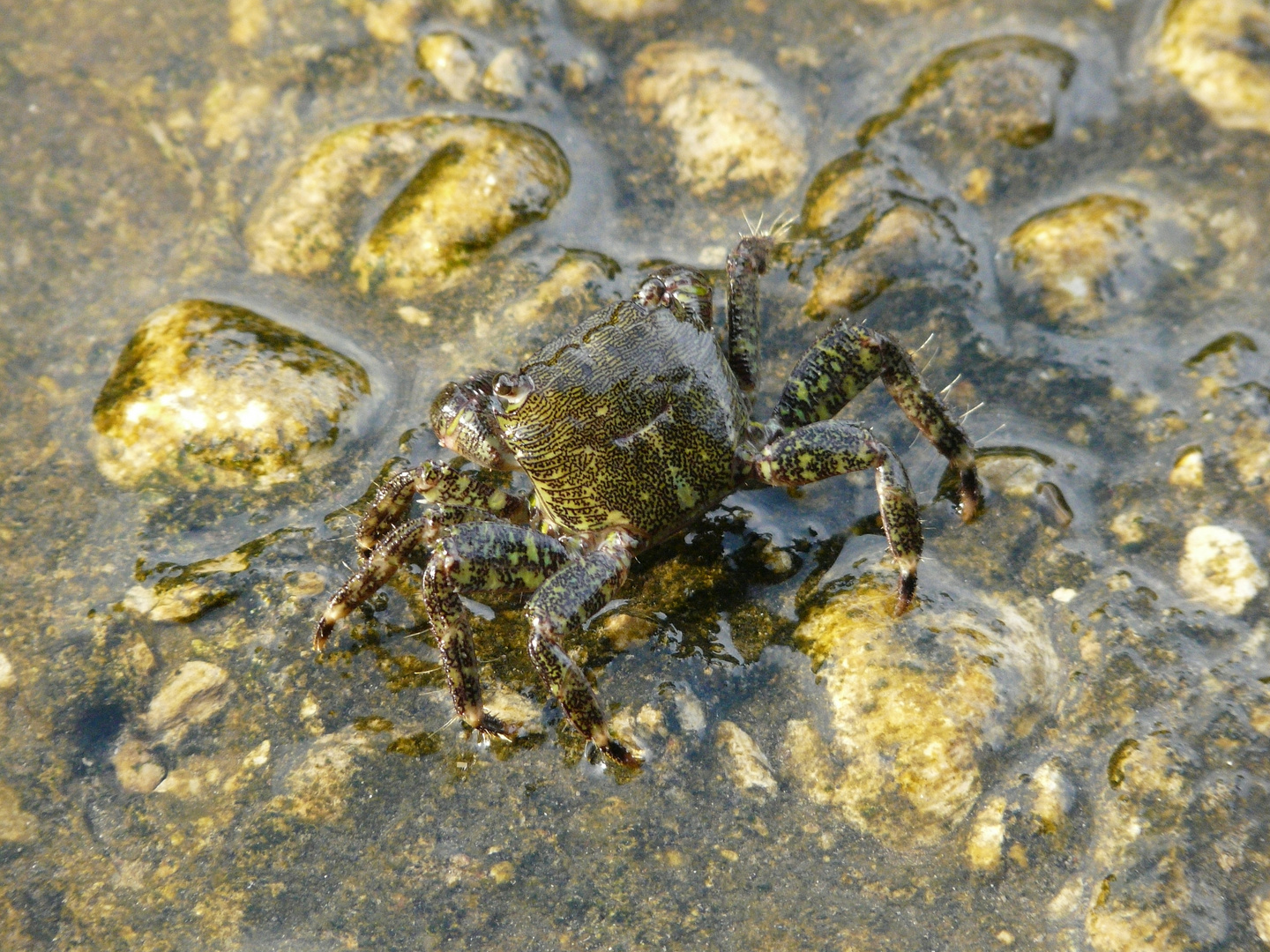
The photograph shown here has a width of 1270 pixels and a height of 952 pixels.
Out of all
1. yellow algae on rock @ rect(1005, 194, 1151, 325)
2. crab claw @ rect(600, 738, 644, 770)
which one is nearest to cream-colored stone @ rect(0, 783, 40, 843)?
crab claw @ rect(600, 738, 644, 770)

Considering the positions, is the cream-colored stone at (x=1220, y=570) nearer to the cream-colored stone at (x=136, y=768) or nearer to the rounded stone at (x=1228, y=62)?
the rounded stone at (x=1228, y=62)

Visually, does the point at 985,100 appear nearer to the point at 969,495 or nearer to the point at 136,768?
the point at 969,495

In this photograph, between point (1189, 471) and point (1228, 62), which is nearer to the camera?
point (1189, 471)

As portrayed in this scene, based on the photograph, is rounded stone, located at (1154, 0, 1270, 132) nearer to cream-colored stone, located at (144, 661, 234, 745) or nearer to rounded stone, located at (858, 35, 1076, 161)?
rounded stone, located at (858, 35, 1076, 161)

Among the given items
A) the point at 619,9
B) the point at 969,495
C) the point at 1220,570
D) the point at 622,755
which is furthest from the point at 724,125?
the point at 622,755

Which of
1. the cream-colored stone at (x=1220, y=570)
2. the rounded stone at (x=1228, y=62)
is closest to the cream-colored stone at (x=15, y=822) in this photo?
the cream-colored stone at (x=1220, y=570)
